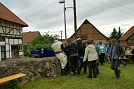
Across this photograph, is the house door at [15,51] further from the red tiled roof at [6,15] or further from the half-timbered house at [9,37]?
the red tiled roof at [6,15]

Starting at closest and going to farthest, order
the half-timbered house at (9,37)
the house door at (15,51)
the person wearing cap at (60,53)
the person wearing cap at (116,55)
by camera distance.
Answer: the person wearing cap at (116,55)
the person wearing cap at (60,53)
the half-timbered house at (9,37)
the house door at (15,51)

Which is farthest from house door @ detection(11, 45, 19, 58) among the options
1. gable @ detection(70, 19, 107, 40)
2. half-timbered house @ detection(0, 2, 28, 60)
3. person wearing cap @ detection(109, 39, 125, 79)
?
gable @ detection(70, 19, 107, 40)

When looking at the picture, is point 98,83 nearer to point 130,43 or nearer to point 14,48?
point 14,48

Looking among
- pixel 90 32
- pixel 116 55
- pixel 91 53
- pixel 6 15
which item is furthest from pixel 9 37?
pixel 90 32

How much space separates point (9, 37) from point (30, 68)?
1153 cm

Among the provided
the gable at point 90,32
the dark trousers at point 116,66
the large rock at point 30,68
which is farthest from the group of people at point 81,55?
the gable at point 90,32

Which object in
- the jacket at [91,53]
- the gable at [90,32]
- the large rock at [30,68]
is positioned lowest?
the large rock at [30,68]

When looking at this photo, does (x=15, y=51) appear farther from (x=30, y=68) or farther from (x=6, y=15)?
(x=30, y=68)

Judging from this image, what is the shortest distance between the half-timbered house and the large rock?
9.94m

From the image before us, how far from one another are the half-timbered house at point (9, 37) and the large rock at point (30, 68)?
391 inches

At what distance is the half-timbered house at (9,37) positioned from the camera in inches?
578

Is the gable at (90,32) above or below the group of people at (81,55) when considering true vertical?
above

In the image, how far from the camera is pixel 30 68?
5.43 m

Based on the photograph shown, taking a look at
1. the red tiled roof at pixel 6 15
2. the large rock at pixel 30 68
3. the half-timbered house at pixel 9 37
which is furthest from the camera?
the red tiled roof at pixel 6 15
